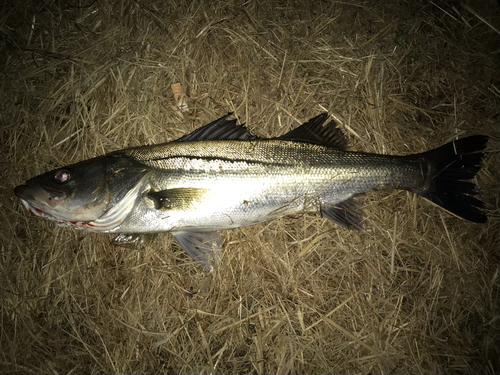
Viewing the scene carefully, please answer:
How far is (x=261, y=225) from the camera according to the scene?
304 centimetres

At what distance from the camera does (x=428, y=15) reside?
3193 mm

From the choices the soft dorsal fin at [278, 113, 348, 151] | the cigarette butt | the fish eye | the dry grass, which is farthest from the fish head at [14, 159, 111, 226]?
the soft dorsal fin at [278, 113, 348, 151]

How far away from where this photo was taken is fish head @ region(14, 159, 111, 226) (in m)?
2.37

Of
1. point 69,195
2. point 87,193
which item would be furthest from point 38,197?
point 87,193

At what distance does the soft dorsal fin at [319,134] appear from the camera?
2.78 metres

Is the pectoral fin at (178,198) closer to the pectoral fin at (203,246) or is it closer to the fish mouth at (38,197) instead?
the pectoral fin at (203,246)

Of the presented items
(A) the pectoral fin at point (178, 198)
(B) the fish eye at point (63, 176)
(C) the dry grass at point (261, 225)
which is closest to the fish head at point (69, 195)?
(B) the fish eye at point (63, 176)

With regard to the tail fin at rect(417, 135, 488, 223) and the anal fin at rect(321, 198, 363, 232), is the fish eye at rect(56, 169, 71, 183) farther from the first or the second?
the tail fin at rect(417, 135, 488, 223)

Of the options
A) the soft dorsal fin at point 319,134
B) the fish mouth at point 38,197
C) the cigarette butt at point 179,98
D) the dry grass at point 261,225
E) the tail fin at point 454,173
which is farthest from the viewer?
the cigarette butt at point 179,98

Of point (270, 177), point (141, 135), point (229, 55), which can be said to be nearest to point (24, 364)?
point (141, 135)

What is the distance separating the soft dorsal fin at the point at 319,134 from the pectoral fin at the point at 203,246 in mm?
1226

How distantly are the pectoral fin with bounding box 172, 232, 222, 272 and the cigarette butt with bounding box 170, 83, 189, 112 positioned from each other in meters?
1.39

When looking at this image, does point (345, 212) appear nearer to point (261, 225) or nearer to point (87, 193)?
point (261, 225)

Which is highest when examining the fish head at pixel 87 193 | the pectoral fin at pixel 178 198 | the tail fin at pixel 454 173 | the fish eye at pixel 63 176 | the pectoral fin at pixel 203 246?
the fish eye at pixel 63 176
